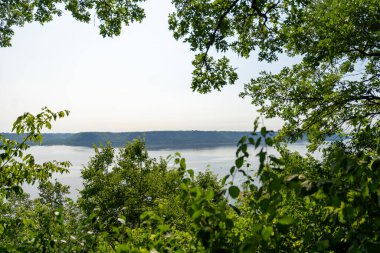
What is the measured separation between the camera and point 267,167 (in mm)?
2244

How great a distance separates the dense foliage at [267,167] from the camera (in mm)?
2184

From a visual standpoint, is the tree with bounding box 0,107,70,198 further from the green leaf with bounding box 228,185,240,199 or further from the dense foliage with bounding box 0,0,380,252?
the green leaf with bounding box 228,185,240,199

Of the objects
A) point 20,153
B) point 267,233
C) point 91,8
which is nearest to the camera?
point 267,233

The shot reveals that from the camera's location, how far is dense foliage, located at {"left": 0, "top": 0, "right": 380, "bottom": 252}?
218 cm

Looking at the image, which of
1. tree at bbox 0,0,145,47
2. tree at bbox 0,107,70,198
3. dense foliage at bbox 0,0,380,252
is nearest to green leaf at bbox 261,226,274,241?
dense foliage at bbox 0,0,380,252

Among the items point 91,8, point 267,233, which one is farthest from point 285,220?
point 91,8

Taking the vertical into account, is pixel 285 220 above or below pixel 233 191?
below

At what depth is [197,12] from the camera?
9.88 m

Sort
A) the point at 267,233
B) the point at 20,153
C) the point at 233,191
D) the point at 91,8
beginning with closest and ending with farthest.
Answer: the point at 267,233 < the point at 233,191 < the point at 20,153 < the point at 91,8

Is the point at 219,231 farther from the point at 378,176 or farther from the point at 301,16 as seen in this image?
the point at 301,16

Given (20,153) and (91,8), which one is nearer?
(20,153)

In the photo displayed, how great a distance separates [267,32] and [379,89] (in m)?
7.65

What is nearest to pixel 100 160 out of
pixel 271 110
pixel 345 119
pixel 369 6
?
pixel 271 110

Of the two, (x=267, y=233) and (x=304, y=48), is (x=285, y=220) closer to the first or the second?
(x=267, y=233)
